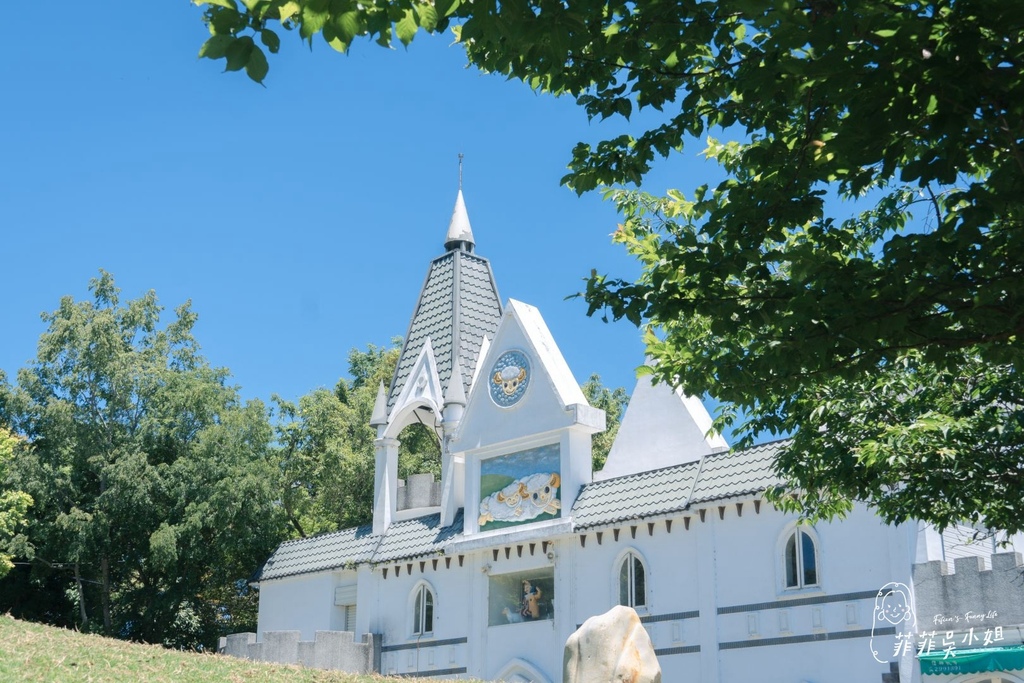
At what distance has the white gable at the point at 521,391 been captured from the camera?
29.7 m

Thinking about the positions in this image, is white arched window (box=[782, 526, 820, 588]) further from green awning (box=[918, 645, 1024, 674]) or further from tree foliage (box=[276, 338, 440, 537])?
tree foliage (box=[276, 338, 440, 537])

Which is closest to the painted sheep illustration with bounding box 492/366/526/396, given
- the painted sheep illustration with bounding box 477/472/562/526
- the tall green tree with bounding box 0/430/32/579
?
the painted sheep illustration with bounding box 477/472/562/526

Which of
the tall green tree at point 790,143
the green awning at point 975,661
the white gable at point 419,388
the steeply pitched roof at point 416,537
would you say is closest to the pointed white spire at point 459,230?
the white gable at point 419,388

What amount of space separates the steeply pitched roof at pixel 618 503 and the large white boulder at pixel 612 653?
26.2ft

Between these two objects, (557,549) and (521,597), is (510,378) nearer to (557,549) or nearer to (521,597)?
(557,549)

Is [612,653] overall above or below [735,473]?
below

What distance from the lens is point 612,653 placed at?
16609mm

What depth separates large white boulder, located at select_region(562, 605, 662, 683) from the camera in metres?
16.5

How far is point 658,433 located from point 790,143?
23.9 m

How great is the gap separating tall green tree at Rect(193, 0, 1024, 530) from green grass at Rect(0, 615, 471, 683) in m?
12.6

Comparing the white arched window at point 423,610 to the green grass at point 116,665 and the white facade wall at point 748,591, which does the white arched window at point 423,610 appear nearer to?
the white facade wall at point 748,591

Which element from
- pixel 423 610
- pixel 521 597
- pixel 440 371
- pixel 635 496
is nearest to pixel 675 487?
pixel 635 496

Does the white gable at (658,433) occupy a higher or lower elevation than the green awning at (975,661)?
higher

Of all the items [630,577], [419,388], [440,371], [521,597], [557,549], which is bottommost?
[521,597]
